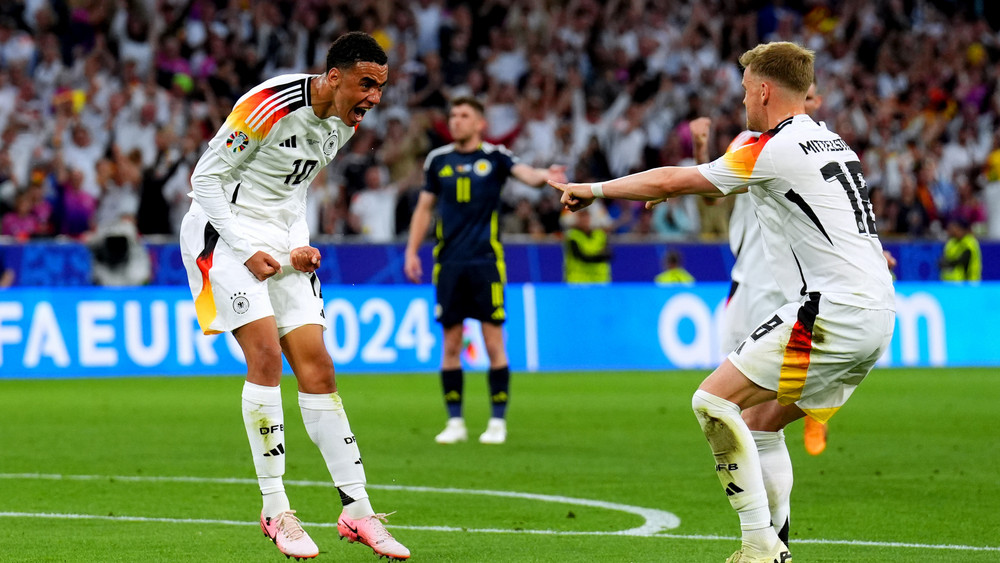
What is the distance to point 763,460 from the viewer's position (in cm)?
600

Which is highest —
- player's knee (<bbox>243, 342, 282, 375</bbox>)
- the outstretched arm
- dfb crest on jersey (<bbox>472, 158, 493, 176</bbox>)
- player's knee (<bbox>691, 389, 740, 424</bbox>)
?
the outstretched arm

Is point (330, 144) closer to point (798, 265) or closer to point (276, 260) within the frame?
point (276, 260)

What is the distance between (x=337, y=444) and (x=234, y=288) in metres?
0.80

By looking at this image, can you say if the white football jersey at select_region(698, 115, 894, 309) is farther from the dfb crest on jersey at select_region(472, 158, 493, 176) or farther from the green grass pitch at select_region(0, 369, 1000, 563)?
the dfb crest on jersey at select_region(472, 158, 493, 176)

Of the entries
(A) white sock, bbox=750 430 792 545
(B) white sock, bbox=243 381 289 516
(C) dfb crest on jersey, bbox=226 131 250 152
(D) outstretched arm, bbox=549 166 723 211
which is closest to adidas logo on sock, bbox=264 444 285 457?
(B) white sock, bbox=243 381 289 516

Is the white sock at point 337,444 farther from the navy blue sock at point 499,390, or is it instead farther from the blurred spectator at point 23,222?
the blurred spectator at point 23,222

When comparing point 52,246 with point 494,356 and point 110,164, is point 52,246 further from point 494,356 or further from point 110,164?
point 494,356

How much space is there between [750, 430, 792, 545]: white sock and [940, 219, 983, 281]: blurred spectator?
1545 cm

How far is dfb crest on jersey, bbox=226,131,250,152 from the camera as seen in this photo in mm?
6285

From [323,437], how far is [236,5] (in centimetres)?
1693

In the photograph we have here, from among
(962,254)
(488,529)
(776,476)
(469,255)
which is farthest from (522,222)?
(776,476)

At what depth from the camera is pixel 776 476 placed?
5.96m

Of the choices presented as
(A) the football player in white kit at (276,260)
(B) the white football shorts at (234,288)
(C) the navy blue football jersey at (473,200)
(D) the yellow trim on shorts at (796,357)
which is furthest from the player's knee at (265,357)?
(C) the navy blue football jersey at (473,200)

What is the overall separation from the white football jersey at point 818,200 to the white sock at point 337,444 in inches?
77.8
